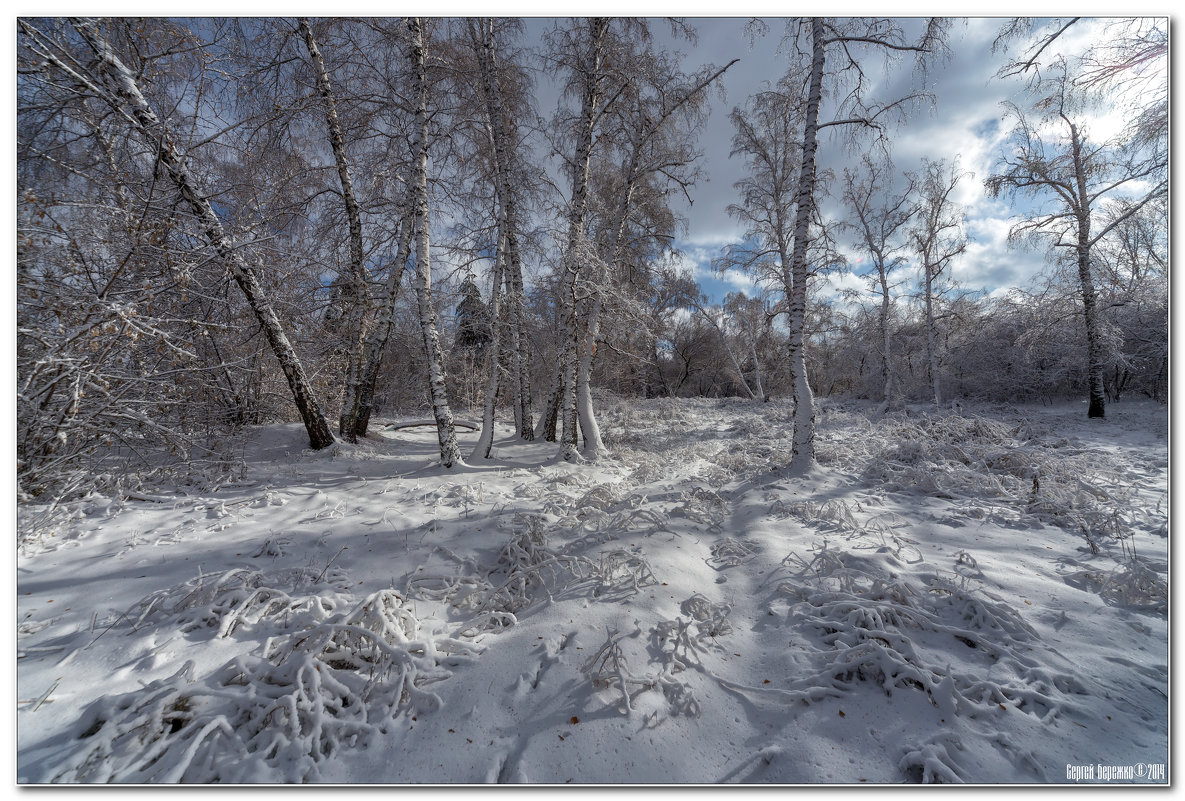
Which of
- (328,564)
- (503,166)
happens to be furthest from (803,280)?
(328,564)

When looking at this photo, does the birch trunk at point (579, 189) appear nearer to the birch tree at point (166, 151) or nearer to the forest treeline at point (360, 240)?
the forest treeline at point (360, 240)

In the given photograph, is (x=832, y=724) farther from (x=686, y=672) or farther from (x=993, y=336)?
(x=993, y=336)

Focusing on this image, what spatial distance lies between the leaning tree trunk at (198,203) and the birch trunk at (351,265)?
73cm

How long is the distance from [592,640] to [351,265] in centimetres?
752

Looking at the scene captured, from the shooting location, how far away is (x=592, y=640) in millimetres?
2225

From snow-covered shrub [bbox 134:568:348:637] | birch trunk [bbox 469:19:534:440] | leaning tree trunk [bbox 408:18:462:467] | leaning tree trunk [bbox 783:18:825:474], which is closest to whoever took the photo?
snow-covered shrub [bbox 134:568:348:637]

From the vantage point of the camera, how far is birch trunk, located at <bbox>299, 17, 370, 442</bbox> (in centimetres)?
686

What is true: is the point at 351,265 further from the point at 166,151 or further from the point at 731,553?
the point at 731,553

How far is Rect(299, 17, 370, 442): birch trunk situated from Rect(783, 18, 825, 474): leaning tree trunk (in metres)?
7.04

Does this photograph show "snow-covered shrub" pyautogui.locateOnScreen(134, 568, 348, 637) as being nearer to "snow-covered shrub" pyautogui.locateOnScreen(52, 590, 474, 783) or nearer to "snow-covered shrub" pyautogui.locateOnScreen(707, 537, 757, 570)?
"snow-covered shrub" pyautogui.locateOnScreen(52, 590, 474, 783)

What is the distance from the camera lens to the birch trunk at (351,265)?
686 cm

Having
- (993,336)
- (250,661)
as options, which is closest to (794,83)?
(250,661)

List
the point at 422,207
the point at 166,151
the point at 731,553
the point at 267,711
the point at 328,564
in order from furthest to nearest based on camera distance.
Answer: the point at 422,207 < the point at 166,151 < the point at 731,553 < the point at 328,564 < the point at 267,711

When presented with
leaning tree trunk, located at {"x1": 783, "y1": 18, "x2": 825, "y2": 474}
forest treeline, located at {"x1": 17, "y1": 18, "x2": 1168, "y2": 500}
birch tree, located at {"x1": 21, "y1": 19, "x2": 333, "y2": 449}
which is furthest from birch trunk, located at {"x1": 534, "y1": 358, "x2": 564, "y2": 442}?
leaning tree trunk, located at {"x1": 783, "y1": 18, "x2": 825, "y2": 474}
